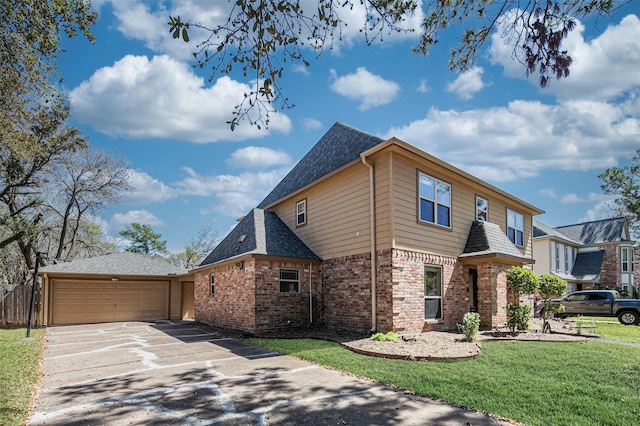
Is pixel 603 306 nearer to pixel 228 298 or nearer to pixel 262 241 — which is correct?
pixel 262 241

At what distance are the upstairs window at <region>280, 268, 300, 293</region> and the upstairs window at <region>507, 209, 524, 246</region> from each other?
9445 mm

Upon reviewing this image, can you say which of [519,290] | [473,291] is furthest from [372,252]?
[473,291]

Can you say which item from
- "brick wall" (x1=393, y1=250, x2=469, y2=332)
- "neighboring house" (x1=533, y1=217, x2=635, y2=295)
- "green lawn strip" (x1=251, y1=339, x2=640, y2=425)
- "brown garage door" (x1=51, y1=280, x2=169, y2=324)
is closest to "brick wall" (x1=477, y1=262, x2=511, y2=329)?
"brick wall" (x1=393, y1=250, x2=469, y2=332)

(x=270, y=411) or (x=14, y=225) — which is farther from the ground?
(x=14, y=225)

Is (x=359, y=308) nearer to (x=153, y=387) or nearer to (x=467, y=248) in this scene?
(x=467, y=248)

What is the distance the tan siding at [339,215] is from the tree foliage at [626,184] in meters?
33.8

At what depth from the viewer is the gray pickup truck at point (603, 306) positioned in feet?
53.3

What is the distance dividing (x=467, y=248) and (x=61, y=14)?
1274 centimetres

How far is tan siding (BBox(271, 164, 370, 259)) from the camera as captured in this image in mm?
11875

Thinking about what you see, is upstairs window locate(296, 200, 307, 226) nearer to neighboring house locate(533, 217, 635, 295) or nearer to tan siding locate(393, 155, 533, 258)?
tan siding locate(393, 155, 533, 258)

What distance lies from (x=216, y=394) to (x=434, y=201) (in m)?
8.99

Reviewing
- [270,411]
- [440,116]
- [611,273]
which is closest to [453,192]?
[440,116]

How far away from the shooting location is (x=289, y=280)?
42.8ft

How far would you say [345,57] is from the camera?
267 inches
